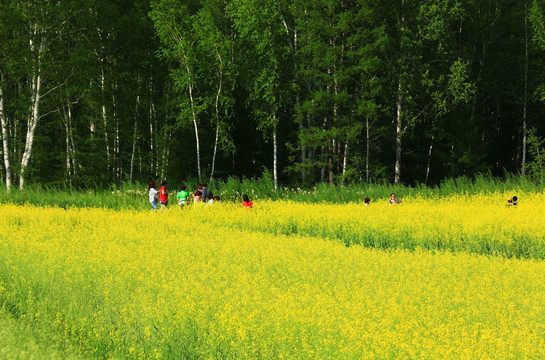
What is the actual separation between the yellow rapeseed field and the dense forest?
16.8 metres

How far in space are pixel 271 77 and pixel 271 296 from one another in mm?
23691

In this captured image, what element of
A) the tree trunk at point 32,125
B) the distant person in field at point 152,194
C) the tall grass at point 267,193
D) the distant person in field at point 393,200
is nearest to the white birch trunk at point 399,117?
the tall grass at point 267,193

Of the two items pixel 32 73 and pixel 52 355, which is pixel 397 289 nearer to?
pixel 52 355

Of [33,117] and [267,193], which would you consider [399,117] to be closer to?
[267,193]

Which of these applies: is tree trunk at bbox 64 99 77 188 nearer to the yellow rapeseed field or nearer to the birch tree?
the birch tree

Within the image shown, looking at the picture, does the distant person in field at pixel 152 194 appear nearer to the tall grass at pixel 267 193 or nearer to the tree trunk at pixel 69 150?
the tall grass at pixel 267 193

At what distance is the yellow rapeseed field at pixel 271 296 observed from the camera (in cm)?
605

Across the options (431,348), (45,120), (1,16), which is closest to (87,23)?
(1,16)

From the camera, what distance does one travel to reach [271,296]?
7.79m

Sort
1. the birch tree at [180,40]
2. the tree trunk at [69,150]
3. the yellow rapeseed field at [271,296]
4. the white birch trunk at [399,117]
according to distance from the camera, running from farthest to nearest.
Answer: the birch tree at [180,40] → the tree trunk at [69,150] → the white birch trunk at [399,117] → the yellow rapeseed field at [271,296]

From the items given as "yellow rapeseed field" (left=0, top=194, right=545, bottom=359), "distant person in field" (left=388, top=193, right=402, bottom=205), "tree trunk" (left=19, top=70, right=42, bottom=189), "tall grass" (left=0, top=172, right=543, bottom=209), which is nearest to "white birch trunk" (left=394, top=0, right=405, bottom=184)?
"tall grass" (left=0, top=172, right=543, bottom=209)

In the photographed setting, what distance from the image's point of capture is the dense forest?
2941cm

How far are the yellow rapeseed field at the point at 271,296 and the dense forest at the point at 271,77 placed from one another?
1683cm

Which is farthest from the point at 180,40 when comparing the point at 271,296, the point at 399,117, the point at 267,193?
the point at 271,296
